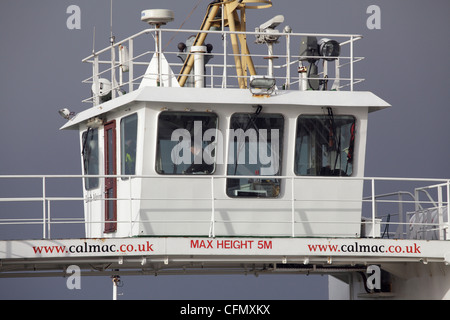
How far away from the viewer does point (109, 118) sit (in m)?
22.7

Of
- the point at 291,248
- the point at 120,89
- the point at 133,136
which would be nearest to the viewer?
the point at 291,248

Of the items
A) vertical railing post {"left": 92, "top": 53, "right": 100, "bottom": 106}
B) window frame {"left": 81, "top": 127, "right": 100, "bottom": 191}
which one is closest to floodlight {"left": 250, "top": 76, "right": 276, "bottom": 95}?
window frame {"left": 81, "top": 127, "right": 100, "bottom": 191}

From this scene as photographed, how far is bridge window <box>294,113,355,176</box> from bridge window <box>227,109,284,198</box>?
1.41 ft

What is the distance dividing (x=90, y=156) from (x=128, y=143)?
208 centimetres

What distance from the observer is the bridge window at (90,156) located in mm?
23297

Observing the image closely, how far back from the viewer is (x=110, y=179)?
22469 mm

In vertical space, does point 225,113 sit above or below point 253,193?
above

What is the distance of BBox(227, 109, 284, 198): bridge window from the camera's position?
21.3 meters

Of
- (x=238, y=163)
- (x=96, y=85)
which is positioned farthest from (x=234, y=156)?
(x=96, y=85)

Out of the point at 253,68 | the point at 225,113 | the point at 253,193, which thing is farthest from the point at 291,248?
the point at 253,68

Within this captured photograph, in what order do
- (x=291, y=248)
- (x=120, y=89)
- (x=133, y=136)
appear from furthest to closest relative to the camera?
(x=120, y=89), (x=133, y=136), (x=291, y=248)

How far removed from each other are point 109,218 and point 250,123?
345 centimetres

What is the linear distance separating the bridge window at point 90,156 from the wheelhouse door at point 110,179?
61 centimetres
